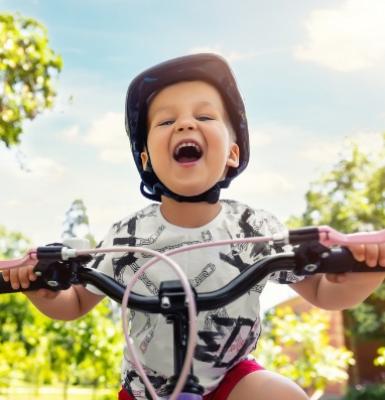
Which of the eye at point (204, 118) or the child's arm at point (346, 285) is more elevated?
the eye at point (204, 118)

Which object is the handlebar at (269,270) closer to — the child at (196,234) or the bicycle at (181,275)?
the bicycle at (181,275)

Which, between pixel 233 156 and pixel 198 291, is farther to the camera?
pixel 233 156

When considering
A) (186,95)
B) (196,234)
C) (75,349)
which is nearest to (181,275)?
(196,234)

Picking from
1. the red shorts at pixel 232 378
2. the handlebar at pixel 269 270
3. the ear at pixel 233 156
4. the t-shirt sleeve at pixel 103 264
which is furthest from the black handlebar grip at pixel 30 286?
the ear at pixel 233 156

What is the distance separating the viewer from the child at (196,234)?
91.1 inches

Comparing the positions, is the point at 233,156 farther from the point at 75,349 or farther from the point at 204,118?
the point at 75,349

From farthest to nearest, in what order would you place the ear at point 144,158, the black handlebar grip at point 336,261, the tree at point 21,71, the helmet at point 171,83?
the tree at point 21,71 < the ear at point 144,158 < the helmet at point 171,83 < the black handlebar grip at point 336,261

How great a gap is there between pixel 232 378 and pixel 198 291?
325 millimetres

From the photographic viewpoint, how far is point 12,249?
2132 inches

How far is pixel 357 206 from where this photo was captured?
84.5 feet

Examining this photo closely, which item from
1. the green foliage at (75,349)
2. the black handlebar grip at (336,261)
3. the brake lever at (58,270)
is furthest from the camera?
the green foliage at (75,349)

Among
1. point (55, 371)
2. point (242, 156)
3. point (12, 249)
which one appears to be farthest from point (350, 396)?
point (12, 249)

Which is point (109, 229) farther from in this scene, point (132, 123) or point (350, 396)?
point (350, 396)

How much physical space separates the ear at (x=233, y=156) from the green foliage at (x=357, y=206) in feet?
69.9
